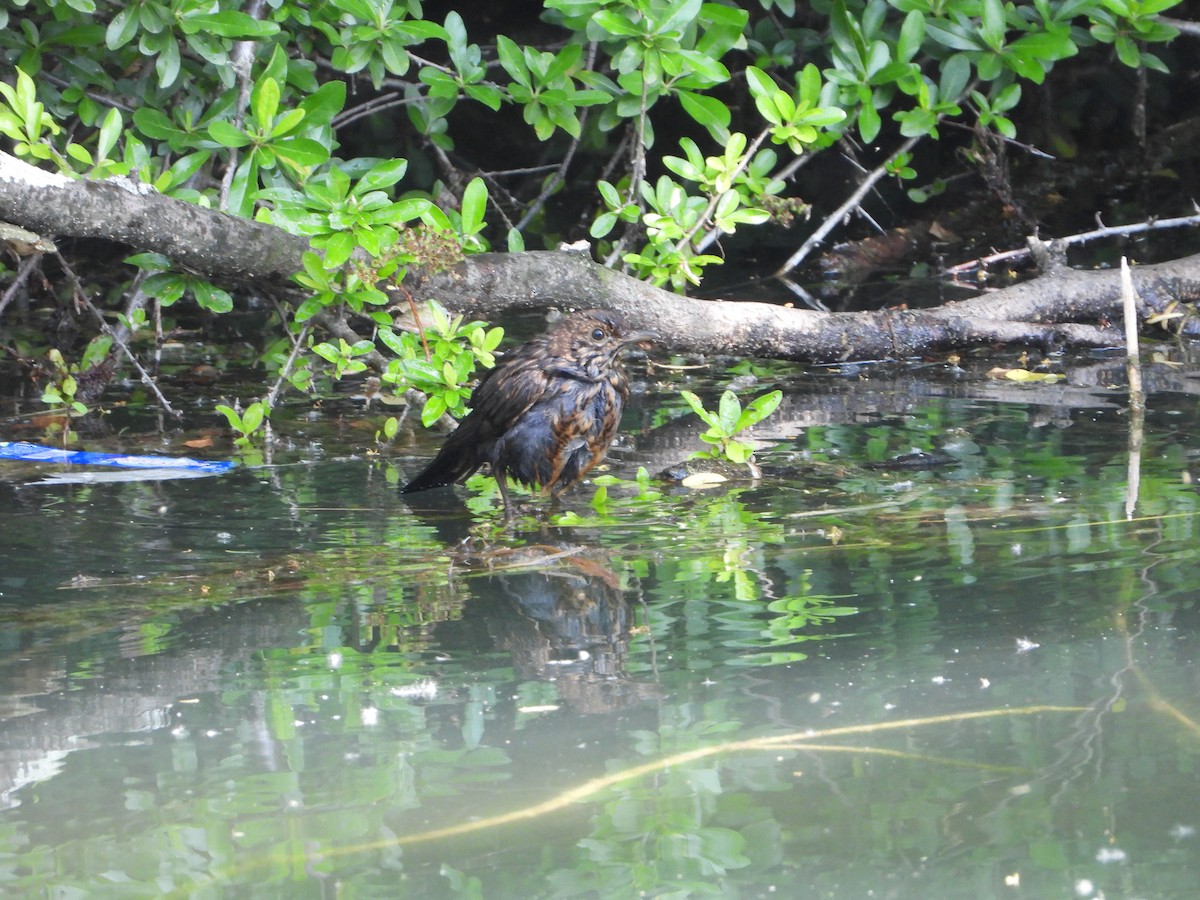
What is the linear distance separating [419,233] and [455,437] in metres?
0.78

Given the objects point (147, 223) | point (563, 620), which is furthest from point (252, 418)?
point (563, 620)

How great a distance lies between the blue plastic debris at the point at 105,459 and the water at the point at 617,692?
373 mm

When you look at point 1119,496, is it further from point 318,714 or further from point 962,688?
point 318,714

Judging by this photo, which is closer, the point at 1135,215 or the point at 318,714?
the point at 318,714

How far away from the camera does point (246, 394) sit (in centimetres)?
627

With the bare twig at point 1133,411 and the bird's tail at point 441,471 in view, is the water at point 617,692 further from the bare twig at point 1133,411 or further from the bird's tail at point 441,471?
the bird's tail at point 441,471

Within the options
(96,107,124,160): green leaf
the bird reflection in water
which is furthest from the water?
(96,107,124,160): green leaf

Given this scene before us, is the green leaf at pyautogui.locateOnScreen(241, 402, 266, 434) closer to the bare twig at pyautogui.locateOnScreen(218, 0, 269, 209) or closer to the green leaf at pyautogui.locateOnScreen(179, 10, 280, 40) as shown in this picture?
the bare twig at pyautogui.locateOnScreen(218, 0, 269, 209)

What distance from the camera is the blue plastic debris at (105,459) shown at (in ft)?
16.2

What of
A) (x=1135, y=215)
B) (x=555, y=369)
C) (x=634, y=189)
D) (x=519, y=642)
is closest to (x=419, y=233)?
(x=555, y=369)

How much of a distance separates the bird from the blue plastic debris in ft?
2.41

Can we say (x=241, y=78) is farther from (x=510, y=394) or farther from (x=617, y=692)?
(x=617, y=692)

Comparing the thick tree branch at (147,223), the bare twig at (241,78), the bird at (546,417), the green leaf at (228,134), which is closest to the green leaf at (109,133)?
the thick tree branch at (147,223)

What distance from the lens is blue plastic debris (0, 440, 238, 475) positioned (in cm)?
495
